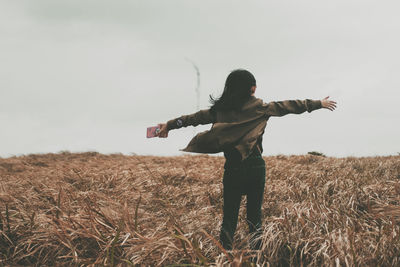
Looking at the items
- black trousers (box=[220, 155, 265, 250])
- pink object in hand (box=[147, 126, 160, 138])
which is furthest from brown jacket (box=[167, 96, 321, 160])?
pink object in hand (box=[147, 126, 160, 138])

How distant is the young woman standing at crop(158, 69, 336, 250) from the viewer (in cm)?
300

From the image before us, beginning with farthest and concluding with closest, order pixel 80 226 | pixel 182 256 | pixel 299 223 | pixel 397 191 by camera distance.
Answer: pixel 397 191 < pixel 299 223 < pixel 80 226 < pixel 182 256

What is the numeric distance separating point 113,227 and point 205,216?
1.50 m

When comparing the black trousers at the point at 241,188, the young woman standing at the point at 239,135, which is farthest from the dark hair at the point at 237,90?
the black trousers at the point at 241,188

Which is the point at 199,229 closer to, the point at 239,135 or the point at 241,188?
the point at 241,188

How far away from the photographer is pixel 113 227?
349cm

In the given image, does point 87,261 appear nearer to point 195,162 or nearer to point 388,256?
point 388,256

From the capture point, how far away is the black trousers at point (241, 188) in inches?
120

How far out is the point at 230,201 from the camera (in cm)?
315

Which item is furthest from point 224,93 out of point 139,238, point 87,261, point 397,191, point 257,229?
point 397,191

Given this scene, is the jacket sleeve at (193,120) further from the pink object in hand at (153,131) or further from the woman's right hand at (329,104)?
the woman's right hand at (329,104)

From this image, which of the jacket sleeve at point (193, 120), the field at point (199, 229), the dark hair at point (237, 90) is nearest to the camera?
the field at point (199, 229)

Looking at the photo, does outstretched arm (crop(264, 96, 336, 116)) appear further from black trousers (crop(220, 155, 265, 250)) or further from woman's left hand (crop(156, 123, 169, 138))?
woman's left hand (crop(156, 123, 169, 138))

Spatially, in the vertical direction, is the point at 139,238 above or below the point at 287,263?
above
